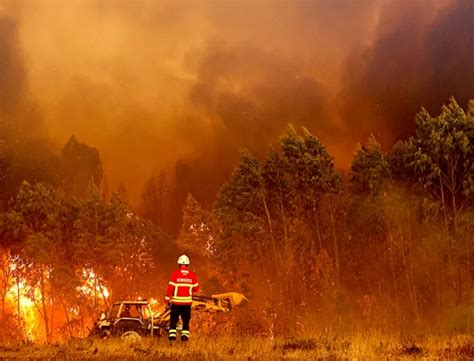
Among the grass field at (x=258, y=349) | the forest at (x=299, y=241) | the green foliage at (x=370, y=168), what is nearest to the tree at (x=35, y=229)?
the forest at (x=299, y=241)

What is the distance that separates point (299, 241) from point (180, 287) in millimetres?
25623

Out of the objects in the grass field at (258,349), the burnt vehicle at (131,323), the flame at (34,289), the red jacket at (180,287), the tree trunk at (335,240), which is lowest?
the grass field at (258,349)

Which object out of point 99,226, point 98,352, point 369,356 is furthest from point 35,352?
point 99,226

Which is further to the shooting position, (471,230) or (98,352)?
(471,230)

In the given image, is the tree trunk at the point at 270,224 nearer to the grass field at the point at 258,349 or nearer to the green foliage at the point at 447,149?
the green foliage at the point at 447,149

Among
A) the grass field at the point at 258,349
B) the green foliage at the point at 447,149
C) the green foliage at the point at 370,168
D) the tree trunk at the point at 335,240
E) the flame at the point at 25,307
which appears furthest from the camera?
the flame at the point at 25,307

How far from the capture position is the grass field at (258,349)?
39.5 feet

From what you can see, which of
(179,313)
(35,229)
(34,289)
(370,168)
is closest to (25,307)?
(34,289)

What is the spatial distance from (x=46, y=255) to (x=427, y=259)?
26432 mm

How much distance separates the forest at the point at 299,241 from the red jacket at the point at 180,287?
529 inches

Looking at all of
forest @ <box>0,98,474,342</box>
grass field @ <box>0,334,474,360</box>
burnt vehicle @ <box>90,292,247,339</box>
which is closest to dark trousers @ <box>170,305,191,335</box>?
grass field @ <box>0,334,474,360</box>

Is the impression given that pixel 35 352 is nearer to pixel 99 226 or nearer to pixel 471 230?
pixel 471 230

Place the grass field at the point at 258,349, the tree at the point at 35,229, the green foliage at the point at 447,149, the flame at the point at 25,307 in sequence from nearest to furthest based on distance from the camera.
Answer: the grass field at the point at 258,349
the green foliage at the point at 447,149
the tree at the point at 35,229
the flame at the point at 25,307

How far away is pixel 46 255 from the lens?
41.9 m
